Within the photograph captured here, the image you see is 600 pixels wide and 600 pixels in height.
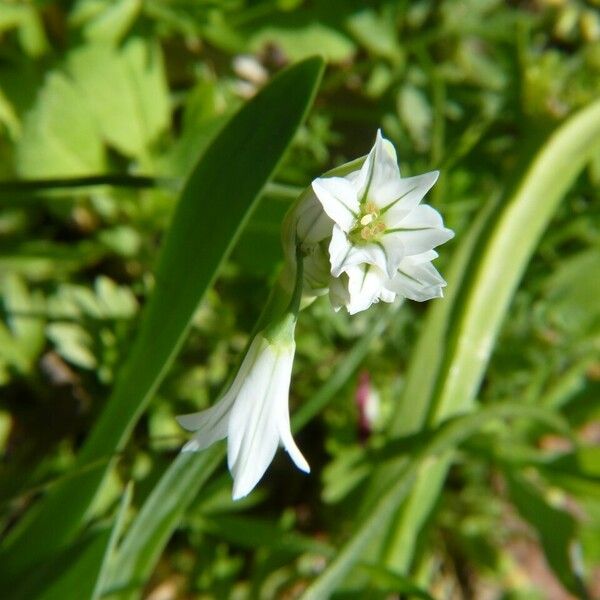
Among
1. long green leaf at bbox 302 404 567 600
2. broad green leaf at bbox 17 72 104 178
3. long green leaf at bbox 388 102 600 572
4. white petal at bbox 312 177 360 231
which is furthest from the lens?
long green leaf at bbox 388 102 600 572

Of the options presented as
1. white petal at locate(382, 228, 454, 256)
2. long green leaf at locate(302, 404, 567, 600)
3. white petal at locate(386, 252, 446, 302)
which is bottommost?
long green leaf at locate(302, 404, 567, 600)

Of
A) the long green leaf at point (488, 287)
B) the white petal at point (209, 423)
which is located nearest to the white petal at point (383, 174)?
the white petal at point (209, 423)

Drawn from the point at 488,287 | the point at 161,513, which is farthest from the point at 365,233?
the point at 488,287

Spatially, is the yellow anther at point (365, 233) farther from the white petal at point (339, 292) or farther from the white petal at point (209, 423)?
the white petal at point (209, 423)

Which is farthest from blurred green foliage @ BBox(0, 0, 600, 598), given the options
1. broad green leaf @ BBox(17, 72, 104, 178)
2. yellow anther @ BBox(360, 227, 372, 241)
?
yellow anther @ BBox(360, 227, 372, 241)

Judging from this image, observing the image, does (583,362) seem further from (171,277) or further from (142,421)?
(171,277)

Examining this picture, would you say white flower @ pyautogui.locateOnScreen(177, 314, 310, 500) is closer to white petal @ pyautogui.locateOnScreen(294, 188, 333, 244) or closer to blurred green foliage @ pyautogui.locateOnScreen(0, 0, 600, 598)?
white petal @ pyautogui.locateOnScreen(294, 188, 333, 244)

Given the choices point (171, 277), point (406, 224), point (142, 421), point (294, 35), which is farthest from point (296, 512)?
point (406, 224)

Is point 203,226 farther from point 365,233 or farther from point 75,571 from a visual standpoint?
point 75,571
